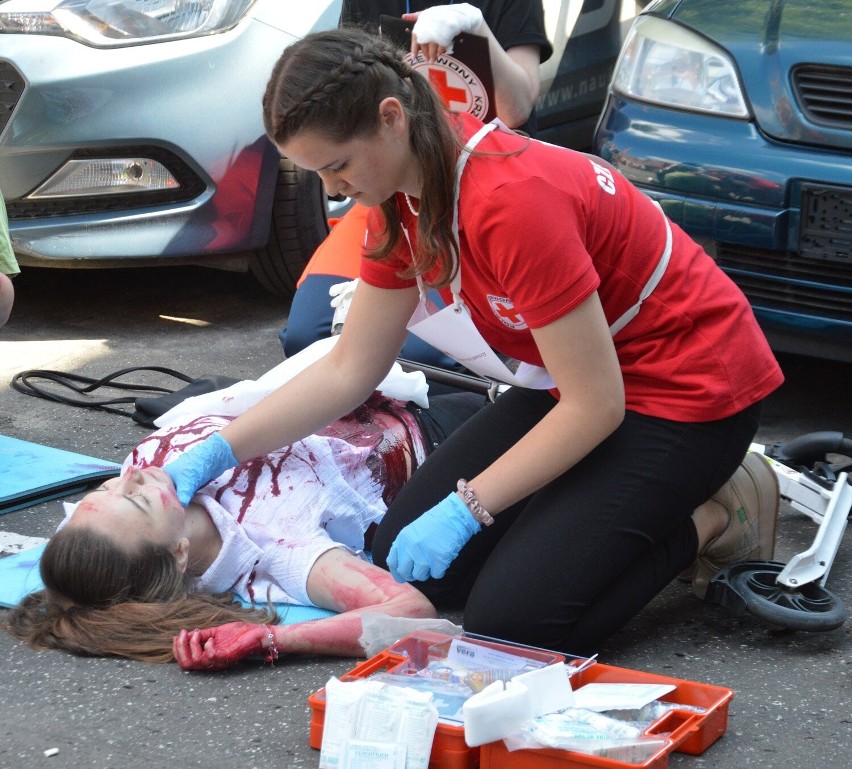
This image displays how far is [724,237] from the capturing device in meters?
3.45

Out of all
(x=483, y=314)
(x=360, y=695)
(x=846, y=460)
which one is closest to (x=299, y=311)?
(x=483, y=314)

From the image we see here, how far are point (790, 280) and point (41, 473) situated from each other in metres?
1.99

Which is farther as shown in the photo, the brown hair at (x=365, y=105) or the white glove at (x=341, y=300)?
the white glove at (x=341, y=300)

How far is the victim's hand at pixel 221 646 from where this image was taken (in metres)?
2.41

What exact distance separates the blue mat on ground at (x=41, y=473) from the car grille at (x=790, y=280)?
1.71 meters

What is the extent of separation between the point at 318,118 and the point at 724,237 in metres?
1.59

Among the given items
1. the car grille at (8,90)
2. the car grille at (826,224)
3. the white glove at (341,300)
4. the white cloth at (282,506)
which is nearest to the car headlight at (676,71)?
the car grille at (826,224)

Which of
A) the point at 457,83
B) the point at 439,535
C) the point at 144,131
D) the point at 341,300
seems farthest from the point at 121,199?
the point at 439,535

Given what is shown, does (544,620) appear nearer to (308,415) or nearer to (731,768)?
(731,768)

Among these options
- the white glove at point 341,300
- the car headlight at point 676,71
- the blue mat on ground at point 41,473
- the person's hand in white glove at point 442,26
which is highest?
the person's hand in white glove at point 442,26

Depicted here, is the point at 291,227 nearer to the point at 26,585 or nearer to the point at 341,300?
the point at 341,300

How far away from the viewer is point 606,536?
242 centimetres

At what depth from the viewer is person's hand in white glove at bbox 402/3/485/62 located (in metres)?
2.99

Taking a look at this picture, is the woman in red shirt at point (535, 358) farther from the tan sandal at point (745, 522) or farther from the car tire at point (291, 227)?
the car tire at point (291, 227)
